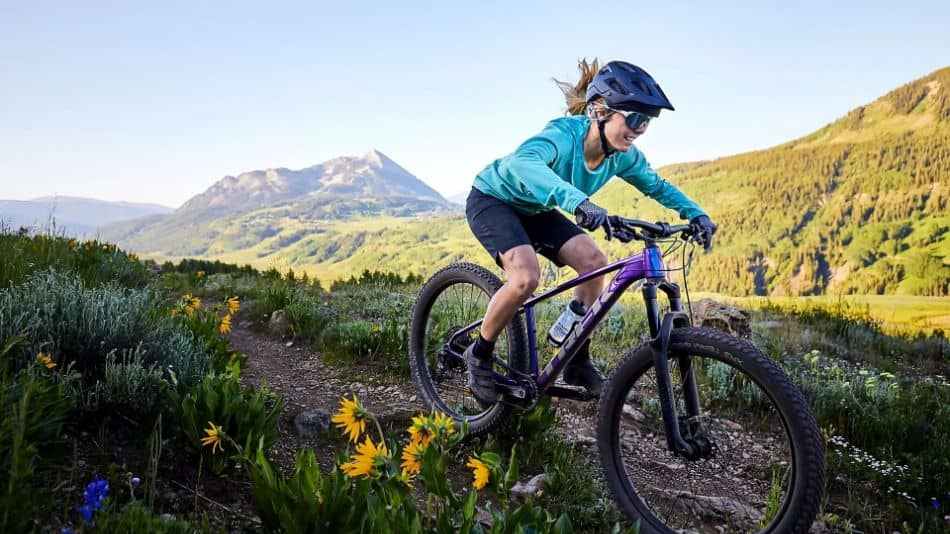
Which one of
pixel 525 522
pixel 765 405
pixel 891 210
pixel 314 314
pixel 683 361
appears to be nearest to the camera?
pixel 525 522

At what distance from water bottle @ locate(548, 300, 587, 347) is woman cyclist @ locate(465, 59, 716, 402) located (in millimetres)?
35

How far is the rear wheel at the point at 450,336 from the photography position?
4617 mm

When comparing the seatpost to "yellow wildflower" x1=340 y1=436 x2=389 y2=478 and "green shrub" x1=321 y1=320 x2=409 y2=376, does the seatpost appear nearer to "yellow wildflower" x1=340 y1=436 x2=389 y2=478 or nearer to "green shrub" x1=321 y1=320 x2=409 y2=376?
"yellow wildflower" x1=340 y1=436 x2=389 y2=478

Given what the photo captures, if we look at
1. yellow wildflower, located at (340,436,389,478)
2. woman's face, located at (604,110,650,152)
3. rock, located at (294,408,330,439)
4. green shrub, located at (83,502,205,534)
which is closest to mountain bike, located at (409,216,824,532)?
woman's face, located at (604,110,650,152)

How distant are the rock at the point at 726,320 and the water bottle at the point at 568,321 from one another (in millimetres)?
4666

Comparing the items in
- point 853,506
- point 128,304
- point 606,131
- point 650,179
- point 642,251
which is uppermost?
point 606,131

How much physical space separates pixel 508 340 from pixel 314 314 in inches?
142

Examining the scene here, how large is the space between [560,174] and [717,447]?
1936 mm

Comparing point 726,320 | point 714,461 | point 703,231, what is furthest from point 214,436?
point 726,320

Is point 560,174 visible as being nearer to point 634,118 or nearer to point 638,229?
point 634,118

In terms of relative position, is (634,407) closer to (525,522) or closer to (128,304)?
(525,522)

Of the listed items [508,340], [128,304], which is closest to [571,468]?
[508,340]

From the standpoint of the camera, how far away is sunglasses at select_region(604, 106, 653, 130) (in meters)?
3.54

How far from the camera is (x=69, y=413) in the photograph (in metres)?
2.94
